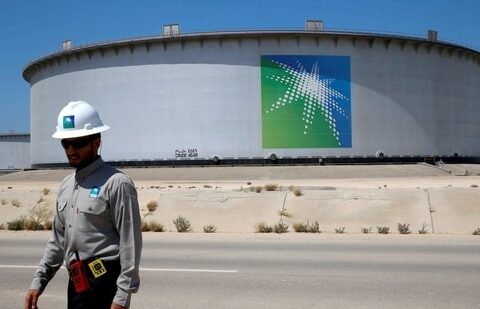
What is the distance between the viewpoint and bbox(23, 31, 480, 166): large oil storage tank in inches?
1991

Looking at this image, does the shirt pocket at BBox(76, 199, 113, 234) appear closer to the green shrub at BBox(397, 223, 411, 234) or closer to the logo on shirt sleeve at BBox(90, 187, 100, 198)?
the logo on shirt sleeve at BBox(90, 187, 100, 198)

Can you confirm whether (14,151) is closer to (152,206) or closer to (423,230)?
(152,206)

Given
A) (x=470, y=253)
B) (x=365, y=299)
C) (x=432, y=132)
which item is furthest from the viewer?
(x=432, y=132)

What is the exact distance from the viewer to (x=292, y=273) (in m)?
9.17

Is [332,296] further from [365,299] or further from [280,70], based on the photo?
[280,70]

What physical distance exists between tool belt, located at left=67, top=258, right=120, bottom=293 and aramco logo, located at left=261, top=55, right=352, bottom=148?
46.8 metres

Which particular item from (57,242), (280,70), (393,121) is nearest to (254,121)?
(280,70)

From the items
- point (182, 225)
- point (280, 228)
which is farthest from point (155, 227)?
point (280, 228)

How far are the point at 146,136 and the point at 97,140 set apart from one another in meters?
49.6

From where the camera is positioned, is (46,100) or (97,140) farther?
(46,100)

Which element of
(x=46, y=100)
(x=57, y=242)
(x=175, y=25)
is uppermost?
(x=175, y=25)

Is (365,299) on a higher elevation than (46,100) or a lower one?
lower

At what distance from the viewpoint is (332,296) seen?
7527 millimetres

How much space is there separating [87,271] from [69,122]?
935 millimetres
